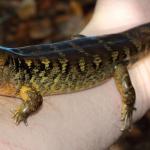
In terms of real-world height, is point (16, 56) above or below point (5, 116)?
above

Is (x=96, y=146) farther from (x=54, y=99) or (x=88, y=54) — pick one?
(x=88, y=54)

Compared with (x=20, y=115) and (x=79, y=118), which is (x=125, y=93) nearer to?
(x=79, y=118)

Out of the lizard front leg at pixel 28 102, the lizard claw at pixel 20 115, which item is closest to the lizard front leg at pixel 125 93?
the lizard front leg at pixel 28 102

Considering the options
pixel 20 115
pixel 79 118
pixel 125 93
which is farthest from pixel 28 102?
pixel 125 93

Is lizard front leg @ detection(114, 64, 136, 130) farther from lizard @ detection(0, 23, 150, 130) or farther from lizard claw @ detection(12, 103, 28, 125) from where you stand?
lizard claw @ detection(12, 103, 28, 125)

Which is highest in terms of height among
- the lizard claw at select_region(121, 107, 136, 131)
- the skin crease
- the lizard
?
the lizard

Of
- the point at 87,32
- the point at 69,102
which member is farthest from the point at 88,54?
the point at 87,32

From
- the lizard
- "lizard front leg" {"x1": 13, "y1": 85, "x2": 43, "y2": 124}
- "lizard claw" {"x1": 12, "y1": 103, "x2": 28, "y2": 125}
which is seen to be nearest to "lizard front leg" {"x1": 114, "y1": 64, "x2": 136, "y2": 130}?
the lizard
